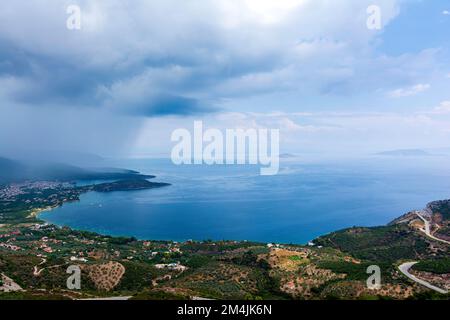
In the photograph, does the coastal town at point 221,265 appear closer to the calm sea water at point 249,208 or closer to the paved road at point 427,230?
the paved road at point 427,230

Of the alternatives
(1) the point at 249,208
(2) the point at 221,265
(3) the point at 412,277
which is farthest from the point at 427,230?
(1) the point at 249,208

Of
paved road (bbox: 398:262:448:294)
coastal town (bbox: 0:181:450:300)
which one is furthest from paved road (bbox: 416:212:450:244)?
paved road (bbox: 398:262:448:294)

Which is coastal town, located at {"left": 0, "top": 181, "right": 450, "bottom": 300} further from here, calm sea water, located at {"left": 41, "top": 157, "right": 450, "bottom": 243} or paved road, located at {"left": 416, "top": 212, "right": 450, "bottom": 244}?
calm sea water, located at {"left": 41, "top": 157, "right": 450, "bottom": 243}

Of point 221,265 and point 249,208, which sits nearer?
point 221,265

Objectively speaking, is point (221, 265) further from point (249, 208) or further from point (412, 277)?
point (249, 208)

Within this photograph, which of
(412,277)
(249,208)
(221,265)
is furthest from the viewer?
(249,208)

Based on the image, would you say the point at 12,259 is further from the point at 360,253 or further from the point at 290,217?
the point at 290,217

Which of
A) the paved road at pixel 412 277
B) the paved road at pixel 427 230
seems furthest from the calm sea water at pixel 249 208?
the paved road at pixel 412 277

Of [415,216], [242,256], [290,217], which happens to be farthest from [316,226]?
[242,256]
